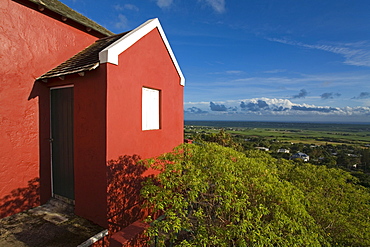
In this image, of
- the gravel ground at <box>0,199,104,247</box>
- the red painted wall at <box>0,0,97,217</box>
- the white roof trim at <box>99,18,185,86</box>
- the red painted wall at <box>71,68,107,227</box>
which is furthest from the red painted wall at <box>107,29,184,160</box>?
the red painted wall at <box>0,0,97,217</box>

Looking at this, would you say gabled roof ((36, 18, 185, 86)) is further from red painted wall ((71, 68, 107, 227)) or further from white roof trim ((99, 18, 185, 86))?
red painted wall ((71, 68, 107, 227))

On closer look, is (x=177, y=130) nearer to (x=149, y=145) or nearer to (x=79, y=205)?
(x=149, y=145)

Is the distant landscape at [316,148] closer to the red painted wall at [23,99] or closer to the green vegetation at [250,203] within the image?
the green vegetation at [250,203]

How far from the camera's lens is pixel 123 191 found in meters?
5.49

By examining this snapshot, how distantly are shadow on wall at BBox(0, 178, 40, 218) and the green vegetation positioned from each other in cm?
365

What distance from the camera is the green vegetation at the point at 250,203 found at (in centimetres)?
359

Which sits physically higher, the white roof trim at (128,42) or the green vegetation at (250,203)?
the white roof trim at (128,42)

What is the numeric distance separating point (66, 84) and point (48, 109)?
123 centimetres

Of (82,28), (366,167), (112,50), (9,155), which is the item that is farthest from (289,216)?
(366,167)

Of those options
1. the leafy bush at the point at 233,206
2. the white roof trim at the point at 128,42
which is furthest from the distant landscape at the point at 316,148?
the white roof trim at the point at 128,42

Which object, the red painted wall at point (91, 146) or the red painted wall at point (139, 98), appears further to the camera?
the red painted wall at point (139, 98)

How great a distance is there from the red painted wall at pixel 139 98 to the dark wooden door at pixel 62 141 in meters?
1.82

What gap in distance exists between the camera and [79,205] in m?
5.50

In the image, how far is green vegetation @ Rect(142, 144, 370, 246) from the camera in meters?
3.59
